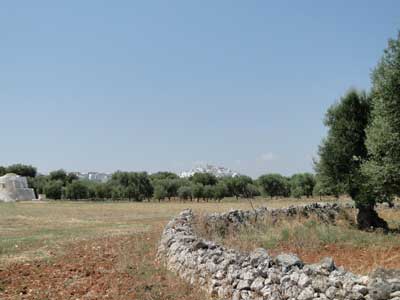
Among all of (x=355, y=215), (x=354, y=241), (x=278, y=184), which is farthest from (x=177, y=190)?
(x=354, y=241)

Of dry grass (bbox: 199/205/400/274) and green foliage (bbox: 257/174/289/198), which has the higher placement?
green foliage (bbox: 257/174/289/198)

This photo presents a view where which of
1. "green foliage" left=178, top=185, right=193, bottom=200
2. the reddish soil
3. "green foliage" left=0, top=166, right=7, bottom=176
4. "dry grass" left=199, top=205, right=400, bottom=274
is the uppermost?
"green foliage" left=0, top=166, right=7, bottom=176

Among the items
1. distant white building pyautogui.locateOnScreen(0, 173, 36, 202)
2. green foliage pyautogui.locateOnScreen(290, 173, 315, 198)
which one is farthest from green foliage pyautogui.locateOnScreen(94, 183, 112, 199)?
green foliage pyautogui.locateOnScreen(290, 173, 315, 198)

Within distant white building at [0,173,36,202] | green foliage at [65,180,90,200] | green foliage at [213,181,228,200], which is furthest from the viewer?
green foliage at [65,180,90,200]

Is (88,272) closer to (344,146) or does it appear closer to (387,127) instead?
(387,127)

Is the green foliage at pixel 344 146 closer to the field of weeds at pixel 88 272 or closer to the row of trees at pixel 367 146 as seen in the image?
the row of trees at pixel 367 146

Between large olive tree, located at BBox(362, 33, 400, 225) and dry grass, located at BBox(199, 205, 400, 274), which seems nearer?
dry grass, located at BBox(199, 205, 400, 274)

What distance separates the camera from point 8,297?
33.0 ft

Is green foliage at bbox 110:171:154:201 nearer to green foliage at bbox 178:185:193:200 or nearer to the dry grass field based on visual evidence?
green foliage at bbox 178:185:193:200

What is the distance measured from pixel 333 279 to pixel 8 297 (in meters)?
7.73

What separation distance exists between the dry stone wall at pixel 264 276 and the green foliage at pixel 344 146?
13.5m

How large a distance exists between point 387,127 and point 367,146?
1.97 metres

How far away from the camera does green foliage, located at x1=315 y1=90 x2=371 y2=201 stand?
75.1ft

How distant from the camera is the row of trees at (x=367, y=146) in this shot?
1709 cm
